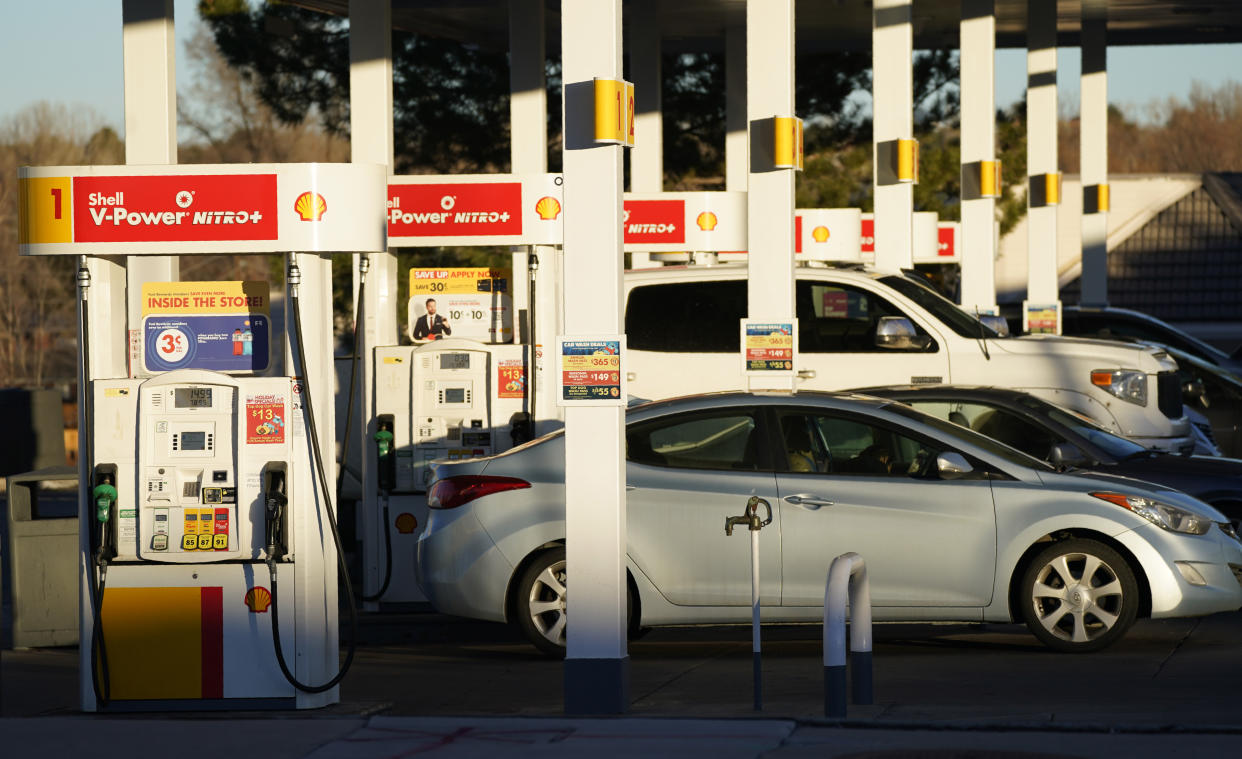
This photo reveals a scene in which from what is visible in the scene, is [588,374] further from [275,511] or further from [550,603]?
[550,603]

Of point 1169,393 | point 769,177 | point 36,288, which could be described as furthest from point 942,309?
point 36,288

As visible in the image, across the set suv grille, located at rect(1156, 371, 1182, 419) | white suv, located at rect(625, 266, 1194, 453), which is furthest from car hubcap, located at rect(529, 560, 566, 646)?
suv grille, located at rect(1156, 371, 1182, 419)

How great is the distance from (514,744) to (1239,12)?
22420 millimetres

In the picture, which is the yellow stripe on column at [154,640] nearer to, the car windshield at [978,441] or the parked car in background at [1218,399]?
the car windshield at [978,441]

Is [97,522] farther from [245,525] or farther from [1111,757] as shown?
[1111,757]

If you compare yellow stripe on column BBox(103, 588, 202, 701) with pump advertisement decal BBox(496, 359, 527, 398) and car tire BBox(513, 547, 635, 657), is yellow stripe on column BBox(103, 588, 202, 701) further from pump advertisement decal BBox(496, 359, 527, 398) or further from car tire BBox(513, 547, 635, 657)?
pump advertisement decal BBox(496, 359, 527, 398)

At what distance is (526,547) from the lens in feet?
34.4

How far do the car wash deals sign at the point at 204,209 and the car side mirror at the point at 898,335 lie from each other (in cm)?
703

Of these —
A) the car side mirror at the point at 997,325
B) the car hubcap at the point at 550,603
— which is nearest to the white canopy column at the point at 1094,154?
the car side mirror at the point at 997,325

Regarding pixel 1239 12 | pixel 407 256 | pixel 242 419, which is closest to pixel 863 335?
pixel 242 419

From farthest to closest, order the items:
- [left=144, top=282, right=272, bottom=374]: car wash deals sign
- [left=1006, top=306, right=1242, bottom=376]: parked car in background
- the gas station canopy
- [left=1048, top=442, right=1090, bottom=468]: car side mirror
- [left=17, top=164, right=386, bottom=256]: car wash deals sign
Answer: the gas station canopy < [left=1006, top=306, right=1242, bottom=376]: parked car in background < [left=1048, top=442, right=1090, bottom=468]: car side mirror < [left=144, top=282, right=272, bottom=374]: car wash deals sign < [left=17, top=164, right=386, bottom=256]: car wash deals sign

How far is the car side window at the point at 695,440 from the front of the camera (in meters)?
10.6

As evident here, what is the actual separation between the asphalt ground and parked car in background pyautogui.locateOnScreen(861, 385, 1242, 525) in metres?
0.98

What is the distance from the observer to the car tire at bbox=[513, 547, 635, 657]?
10.5 metres
